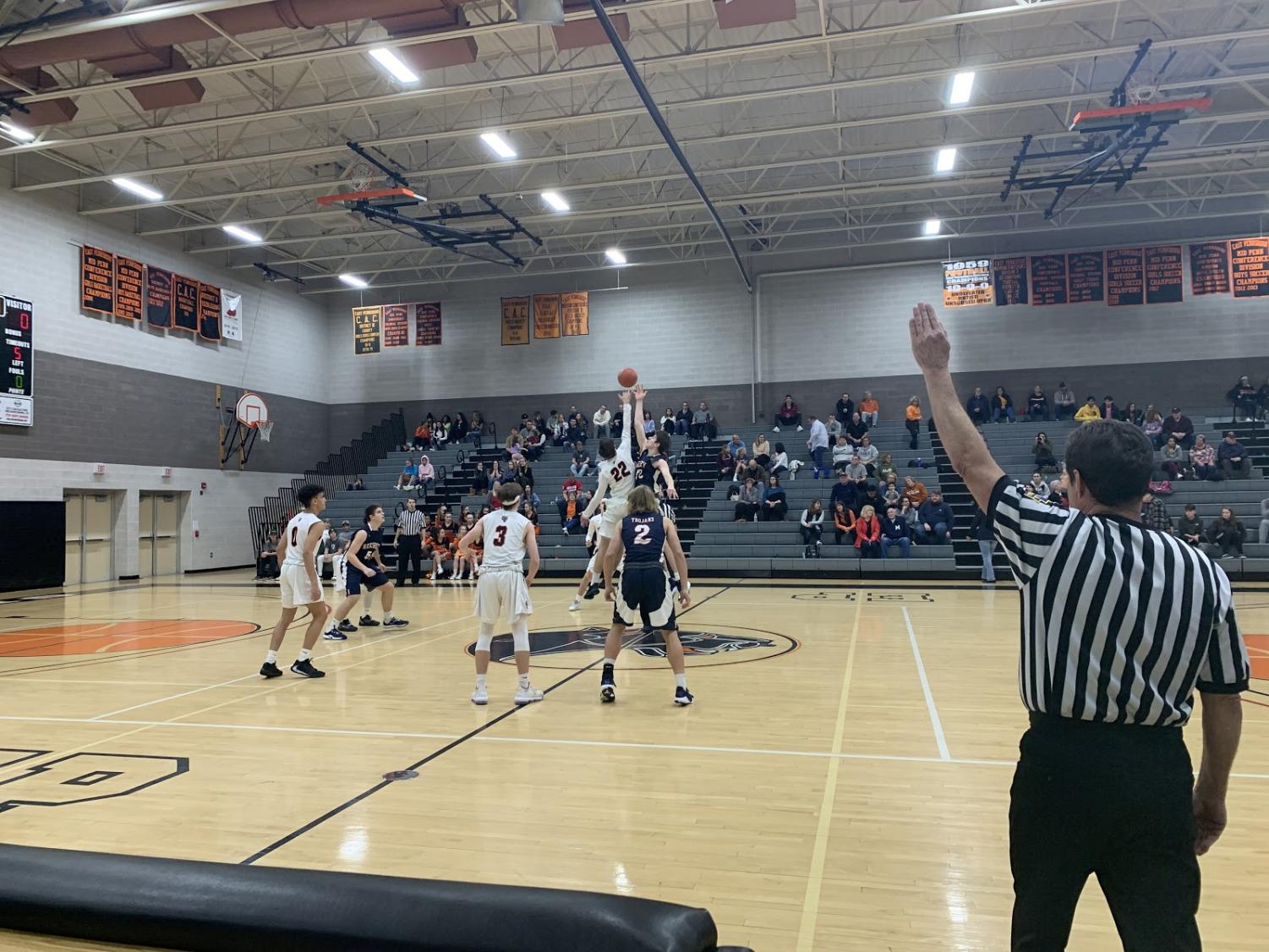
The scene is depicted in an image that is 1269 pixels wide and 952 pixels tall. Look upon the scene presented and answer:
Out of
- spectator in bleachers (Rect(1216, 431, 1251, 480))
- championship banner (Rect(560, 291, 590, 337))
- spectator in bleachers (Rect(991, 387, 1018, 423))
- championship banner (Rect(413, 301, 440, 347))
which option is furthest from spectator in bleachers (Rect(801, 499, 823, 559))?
championship banner (Rect(413, 301, 440, 347))

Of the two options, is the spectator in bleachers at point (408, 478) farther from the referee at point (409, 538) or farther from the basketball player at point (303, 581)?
the basketball player at point (303, 581)

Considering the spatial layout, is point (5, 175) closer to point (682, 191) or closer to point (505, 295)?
point (505, 295)

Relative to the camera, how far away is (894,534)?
16.6m

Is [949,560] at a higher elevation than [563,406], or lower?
lower

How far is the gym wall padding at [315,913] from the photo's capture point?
1978mm

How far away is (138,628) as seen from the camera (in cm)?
1129

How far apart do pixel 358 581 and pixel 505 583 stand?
14.8ft

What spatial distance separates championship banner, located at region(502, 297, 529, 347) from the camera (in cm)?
2548

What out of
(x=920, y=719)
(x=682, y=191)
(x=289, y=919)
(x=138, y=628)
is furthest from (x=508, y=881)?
(x=682, y=191)

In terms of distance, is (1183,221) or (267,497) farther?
(267,497)

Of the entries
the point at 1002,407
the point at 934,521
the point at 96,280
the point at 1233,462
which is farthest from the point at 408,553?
the point at 1233,462

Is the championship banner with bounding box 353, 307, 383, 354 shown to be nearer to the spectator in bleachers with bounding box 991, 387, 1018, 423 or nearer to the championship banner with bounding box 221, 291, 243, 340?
the championship banner with bounding box 221, 291, 243, 340

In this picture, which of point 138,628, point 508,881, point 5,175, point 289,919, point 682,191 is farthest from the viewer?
point 682,191

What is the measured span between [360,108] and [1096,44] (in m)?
12.8
